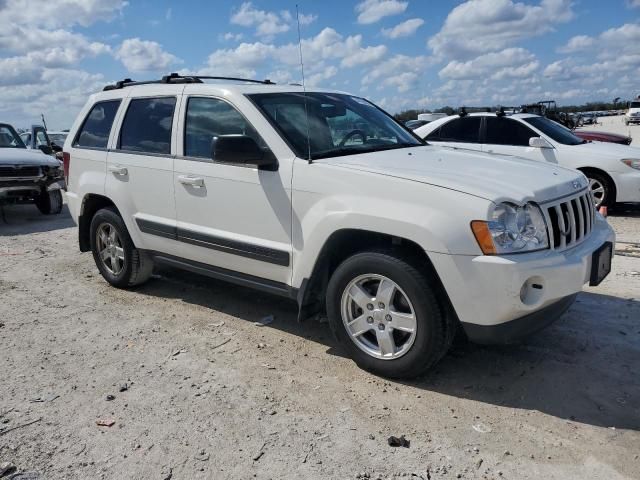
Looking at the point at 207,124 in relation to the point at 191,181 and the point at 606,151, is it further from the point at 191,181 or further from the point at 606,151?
the point at 606,151

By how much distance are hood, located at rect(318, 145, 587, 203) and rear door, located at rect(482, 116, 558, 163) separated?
4.76m

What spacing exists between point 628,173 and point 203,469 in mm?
7952

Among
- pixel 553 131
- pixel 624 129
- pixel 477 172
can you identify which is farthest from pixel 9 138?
pixel 624 129

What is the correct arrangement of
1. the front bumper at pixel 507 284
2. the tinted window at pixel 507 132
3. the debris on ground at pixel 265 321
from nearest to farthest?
1. the front bumper at pixel 507 284
2. the debris on ground at pixel 265 321
3. the tinted window at pixel 507 132

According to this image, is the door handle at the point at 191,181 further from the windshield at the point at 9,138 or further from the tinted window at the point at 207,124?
the windshield at the point at 9,138

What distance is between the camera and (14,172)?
9.84 meters

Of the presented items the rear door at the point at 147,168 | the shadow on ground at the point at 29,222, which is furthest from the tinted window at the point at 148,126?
the shadow on ground at the point at 29,222

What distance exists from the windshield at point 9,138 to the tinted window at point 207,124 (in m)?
8.11

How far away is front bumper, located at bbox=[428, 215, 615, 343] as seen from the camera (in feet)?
9.96

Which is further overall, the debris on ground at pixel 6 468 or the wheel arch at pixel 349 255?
the wheel arch at pixel 349 255

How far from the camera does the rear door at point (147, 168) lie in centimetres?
470

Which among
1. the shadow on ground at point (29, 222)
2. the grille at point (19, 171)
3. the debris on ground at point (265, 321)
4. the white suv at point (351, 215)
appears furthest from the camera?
the grille at point (19, 171)

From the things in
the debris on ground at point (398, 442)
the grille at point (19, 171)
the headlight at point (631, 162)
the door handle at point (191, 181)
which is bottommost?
the debris on ground at point (398, 442)

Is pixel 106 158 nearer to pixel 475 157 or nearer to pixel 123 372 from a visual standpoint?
pixel 123 372
